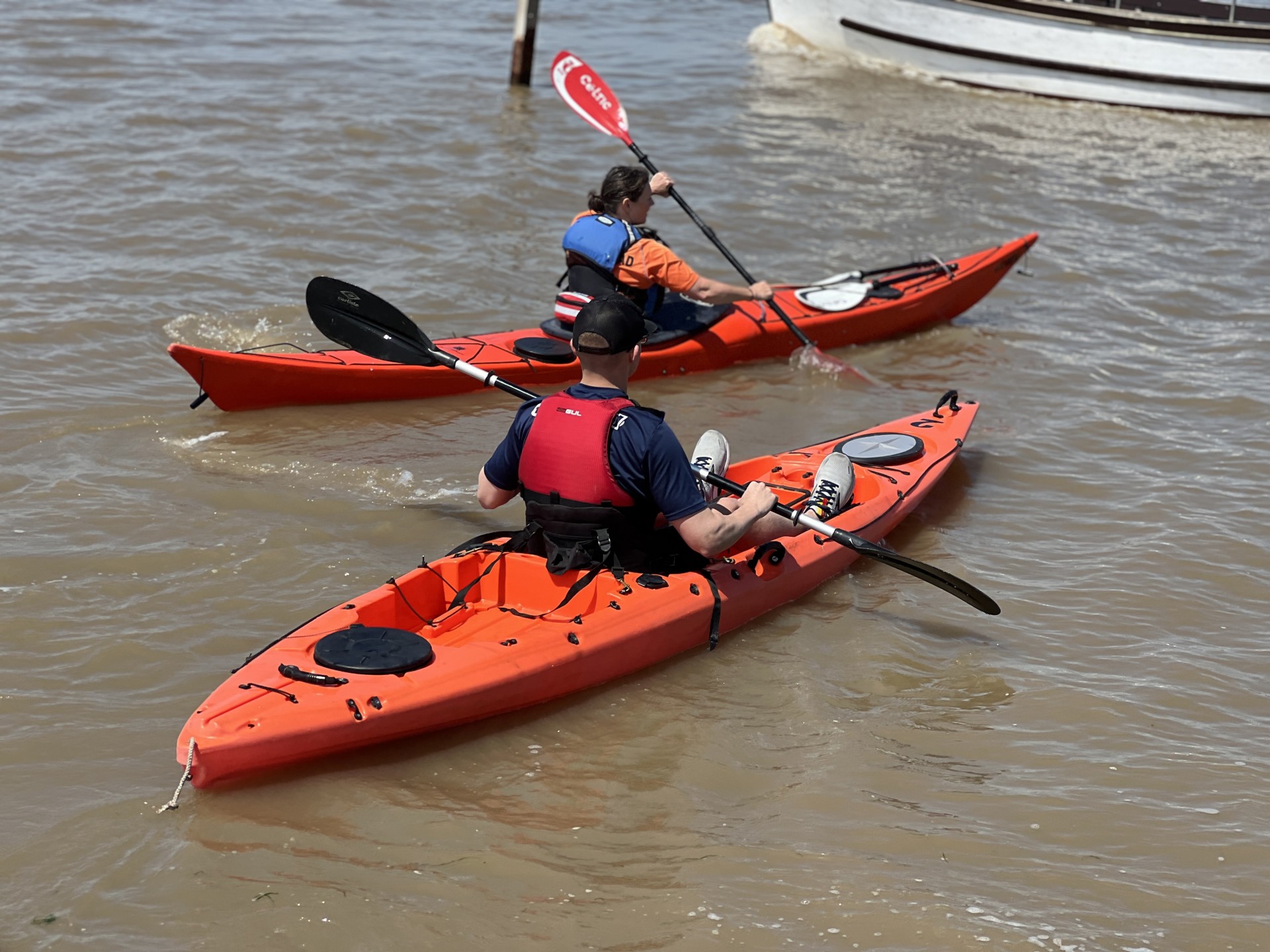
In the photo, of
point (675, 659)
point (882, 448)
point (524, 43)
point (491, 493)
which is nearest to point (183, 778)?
point (491, 493)

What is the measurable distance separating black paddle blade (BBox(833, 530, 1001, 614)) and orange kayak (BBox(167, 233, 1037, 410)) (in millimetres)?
2415

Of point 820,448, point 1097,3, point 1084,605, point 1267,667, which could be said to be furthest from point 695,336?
point 1097,3

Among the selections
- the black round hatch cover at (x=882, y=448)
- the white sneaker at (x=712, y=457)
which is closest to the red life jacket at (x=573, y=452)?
the white sneaker at (x=712, y=457)

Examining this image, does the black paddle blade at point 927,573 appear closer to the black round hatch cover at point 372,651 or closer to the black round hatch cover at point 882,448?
the black round hatch cover at point 882,448

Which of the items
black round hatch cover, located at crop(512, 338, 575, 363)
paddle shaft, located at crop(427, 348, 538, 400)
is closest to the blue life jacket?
black round hatch cover, located at crop(512, 338, 575, 363)

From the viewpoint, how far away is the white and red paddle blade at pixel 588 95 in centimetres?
842

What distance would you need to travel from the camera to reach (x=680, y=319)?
713 cm

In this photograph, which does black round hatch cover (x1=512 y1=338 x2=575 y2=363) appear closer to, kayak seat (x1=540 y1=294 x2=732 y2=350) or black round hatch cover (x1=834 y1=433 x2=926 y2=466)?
kayak seat (x1=540 y1=294 x2=732 y2=350)

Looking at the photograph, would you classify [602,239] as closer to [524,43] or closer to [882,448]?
[882,448]

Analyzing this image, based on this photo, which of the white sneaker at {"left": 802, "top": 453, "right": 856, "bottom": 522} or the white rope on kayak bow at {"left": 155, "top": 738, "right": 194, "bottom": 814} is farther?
the white sneaker at {"left": 802, "top": 453, "right": 856, "bottom": 522}

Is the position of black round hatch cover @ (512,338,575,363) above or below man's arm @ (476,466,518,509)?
below

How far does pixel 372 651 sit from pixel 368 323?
2220 millimetres

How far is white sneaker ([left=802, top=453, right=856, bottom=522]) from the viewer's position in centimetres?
506

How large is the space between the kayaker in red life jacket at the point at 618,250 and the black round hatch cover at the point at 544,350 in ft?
0.54
